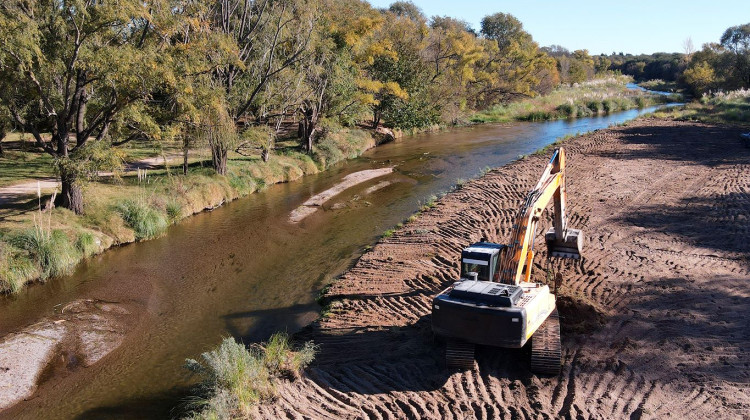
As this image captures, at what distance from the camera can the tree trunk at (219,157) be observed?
21.4 m

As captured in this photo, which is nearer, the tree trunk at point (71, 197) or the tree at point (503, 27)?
the tree trunk at point (71, 197)

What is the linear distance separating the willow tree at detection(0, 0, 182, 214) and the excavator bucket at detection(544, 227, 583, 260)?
39.0 ft

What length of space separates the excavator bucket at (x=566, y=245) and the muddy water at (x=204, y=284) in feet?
17.5

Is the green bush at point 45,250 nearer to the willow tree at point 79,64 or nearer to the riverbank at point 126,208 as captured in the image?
the riverbank at point 126,208

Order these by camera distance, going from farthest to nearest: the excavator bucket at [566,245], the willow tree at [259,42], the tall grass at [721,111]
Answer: the tall grass at [721,111] → the willow tree at [259,42] → the excavator bucket at [566,245]

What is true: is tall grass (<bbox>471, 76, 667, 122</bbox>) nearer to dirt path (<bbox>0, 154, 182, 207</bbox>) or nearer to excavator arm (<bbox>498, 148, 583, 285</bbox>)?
dirt path (<bbox>0, 154, 182, 207</bbox>)

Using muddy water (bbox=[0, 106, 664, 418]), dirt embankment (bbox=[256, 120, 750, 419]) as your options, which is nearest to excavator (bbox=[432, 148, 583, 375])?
dirt embankment (bbox=[256, 120, 750, 419])

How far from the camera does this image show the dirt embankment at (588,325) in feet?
26.4

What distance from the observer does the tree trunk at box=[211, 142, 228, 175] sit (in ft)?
70.3

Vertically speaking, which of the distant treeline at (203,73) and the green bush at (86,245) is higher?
the distant treeline at (203,73)

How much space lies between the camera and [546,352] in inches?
337

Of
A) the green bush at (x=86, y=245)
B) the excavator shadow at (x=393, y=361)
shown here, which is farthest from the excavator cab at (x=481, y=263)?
the green bush at (x=86, y=245)

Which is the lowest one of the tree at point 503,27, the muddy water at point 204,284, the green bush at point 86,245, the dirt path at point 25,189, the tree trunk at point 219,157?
the muddy water at point 204,284

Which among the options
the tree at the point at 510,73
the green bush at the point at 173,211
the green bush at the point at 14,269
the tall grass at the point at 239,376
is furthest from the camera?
the tree at the point at 510,73
